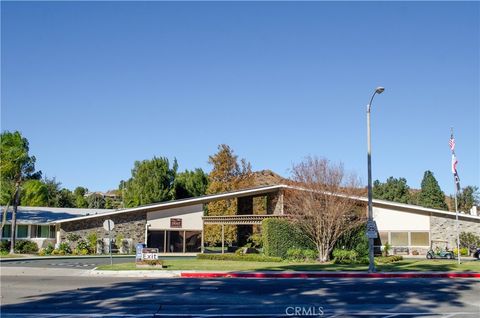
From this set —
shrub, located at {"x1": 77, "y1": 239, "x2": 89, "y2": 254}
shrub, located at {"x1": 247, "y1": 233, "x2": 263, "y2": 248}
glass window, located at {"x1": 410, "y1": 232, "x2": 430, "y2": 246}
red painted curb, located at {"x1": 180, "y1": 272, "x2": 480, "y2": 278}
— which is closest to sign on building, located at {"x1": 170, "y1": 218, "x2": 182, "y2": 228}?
shrub, located at {"x1": 247, "y1": 233, "x2": 263, "y2": 248}

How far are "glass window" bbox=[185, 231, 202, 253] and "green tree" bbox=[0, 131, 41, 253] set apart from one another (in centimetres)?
1429

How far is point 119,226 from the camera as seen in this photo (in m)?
44.9

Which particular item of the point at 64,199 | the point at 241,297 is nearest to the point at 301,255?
the point at 241,297

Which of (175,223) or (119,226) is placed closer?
(119,226)

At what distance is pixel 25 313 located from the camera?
1252 cm

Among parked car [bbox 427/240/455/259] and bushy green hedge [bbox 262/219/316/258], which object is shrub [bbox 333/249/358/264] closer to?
bushy green hedge [bbox 262/219/316/258]

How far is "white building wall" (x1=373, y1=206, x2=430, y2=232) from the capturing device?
42969 millimetres

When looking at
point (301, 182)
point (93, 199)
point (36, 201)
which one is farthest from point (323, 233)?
point (93, 199)

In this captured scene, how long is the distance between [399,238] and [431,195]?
A: 102ft

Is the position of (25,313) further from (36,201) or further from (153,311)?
(36,201)

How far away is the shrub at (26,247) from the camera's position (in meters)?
43.4

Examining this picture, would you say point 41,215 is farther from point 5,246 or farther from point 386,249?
point 386,249

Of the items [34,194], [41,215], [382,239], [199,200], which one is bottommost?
[382,239]

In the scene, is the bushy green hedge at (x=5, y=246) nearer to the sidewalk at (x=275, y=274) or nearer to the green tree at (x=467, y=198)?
the sidewalk at (x=275, y=274)
